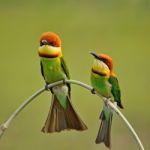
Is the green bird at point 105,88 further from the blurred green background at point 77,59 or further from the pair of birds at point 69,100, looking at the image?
the blurred green background at point 77,59

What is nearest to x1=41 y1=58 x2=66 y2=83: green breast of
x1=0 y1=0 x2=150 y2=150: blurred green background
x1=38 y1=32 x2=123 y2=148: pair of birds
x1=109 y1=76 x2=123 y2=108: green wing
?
x1=38 y1=32 x2=123 y2=148: pair of birds

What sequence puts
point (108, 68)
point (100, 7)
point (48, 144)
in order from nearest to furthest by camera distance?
point (108, 68)
point (48, 144)
point (100, 7)

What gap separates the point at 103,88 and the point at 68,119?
0.34ft

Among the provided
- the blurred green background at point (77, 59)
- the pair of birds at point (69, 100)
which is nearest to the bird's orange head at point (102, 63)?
the pair of birds at point (69, 100)

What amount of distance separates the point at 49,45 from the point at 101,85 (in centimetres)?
15

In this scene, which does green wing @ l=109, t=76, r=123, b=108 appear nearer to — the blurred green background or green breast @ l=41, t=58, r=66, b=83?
green breast @ l=41, t=58, r=66, b=83

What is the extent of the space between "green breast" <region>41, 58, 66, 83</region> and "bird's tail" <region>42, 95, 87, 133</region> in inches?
2.4

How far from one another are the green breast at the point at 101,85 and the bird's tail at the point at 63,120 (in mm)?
72

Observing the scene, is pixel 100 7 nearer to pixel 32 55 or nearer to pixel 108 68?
pixel 32 55

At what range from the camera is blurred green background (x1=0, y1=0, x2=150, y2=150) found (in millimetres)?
2885

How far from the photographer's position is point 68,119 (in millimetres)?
1475

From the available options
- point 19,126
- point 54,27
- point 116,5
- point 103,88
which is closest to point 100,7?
point 116,5

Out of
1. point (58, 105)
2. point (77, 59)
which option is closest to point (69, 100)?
point (58, 105)

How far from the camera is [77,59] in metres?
3.33
